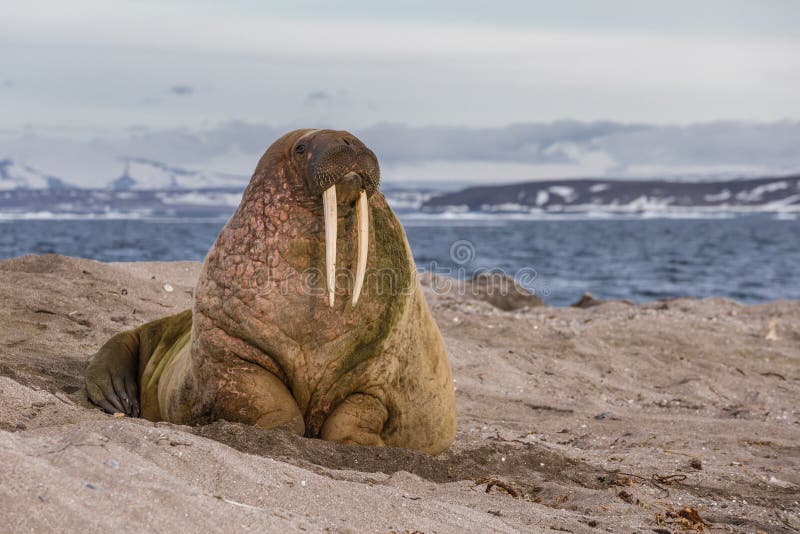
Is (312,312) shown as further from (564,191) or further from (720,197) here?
(720,197)

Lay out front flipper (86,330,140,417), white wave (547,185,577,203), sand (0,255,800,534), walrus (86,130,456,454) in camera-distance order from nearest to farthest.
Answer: sand (0,255,800,534), walrus (86,130,456,454), front flipper (86,330,140,417), white wave (547,185,577,203)

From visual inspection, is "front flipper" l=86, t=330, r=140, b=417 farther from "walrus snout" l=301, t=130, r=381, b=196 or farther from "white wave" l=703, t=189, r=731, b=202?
"white wave" l=703, t=189, r=731, b=202

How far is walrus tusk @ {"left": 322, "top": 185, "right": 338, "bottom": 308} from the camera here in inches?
173

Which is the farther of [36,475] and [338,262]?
[338,262]

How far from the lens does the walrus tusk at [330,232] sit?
14.4 ft

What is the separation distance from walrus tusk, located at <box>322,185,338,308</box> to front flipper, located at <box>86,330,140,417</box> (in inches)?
66.0

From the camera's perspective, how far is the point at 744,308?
539 inches

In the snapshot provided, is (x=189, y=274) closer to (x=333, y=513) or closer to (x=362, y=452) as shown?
(x=362, y=452)

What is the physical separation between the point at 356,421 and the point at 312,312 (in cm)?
61

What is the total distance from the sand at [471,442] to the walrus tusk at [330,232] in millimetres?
790

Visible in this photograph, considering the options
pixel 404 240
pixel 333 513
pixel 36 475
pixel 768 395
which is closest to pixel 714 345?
pixel 768 395

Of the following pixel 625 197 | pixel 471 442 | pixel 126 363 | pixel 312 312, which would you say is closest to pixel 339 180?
pixel 312 312

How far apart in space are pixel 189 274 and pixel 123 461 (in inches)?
292

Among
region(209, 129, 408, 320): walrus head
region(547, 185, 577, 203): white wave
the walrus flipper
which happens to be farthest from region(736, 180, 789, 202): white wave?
region(209, 129, 408, 320): walrus head
